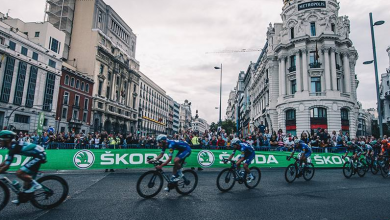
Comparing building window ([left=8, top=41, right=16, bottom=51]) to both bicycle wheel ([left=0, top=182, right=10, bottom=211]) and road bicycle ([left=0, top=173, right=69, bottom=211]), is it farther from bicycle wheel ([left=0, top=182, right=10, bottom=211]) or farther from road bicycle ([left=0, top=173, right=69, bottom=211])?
bicycle wheel ([left=0, top=182, right=10, bottom=211])

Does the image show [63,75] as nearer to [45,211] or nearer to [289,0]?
[289,0]

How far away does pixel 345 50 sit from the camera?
118 ft

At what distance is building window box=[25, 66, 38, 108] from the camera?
41.6 m

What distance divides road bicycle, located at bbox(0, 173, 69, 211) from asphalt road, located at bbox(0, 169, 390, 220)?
19 centimetres

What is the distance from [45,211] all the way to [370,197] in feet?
28.7

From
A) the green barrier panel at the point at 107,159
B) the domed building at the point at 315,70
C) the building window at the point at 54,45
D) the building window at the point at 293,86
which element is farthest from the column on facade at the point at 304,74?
the building window at the point at 54,45

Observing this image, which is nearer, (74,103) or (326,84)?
(326,84)

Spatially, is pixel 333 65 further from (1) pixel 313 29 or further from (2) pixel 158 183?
(2) pixel 158 183

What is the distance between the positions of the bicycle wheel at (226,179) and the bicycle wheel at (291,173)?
296 centimetres

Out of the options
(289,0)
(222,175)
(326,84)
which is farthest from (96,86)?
(222,175)

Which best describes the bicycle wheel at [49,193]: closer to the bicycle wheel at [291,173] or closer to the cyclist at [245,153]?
the cyclist at [245,153]

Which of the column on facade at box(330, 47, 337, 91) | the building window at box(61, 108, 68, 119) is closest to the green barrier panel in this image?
the column on facade at box(330, 47, 337, 91)

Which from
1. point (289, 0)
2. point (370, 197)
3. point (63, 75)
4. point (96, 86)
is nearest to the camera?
point (370, 197)

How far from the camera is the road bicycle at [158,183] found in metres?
6.90
